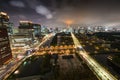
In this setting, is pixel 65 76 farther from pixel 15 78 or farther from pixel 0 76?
pixel 0 76

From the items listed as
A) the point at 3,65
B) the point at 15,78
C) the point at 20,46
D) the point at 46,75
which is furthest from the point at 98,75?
the point at 20,46

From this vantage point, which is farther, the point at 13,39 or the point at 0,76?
the point at 13,39

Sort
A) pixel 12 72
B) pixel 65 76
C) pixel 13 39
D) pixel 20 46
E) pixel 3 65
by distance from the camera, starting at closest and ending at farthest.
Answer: pixel 65 76 < pixel 12 72 < pixel 3 65 < pixel 20 46 < pixel 13 39

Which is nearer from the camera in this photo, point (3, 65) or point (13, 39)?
point (3, 65)

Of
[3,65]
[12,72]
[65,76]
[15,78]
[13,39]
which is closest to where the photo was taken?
[65,76]

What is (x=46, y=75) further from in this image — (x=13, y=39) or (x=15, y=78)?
(x=13, y=39)

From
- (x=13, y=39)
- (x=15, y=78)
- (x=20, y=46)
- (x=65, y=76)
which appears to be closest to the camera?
(x=65, y=76)

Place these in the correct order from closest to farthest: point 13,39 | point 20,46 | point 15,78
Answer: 1. point 15,78
2. point 20,46
3. point 13,39

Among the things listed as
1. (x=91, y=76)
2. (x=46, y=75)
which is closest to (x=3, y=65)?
(x=46, y=75)

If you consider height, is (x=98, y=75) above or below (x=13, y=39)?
below
